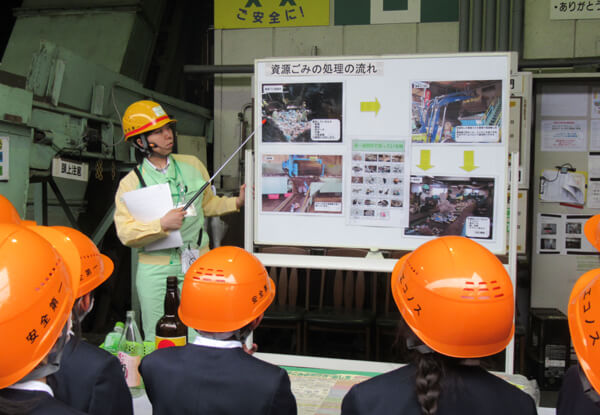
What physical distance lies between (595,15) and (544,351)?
339cm

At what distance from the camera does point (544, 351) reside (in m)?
3.52

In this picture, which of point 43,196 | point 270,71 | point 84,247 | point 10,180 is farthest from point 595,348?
point 43,196

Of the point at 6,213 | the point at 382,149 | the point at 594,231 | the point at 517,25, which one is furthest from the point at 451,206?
the point at 517,25

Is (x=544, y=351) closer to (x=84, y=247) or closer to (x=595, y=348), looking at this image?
(x=595, y=348)

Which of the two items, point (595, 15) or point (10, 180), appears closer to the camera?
point (10, 180)

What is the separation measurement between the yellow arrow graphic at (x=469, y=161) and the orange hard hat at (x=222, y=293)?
1314 mm

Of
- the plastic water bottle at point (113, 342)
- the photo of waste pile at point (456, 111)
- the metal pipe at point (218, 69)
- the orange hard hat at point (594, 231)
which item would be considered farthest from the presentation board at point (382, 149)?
the metal pipe at point (218, 69)

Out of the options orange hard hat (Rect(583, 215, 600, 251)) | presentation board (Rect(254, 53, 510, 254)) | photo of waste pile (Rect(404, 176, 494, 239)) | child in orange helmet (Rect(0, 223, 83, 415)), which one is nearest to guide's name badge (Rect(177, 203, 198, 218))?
presentation board (Rect(254, 53, 510, 254))

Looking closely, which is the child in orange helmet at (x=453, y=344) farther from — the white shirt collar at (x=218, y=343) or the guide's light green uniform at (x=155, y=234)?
the guide's light green uniform at (x=155, y=234)

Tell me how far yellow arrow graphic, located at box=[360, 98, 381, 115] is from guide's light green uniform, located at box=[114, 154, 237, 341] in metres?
1.02

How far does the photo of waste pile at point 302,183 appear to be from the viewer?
94.0 inches

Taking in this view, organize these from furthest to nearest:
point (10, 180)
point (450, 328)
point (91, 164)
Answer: point (91, 164)
point (10, 180)
point (450, 328)

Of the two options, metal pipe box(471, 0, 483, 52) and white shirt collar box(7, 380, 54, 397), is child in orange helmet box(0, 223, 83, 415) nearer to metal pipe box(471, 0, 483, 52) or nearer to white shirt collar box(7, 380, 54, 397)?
white shirt collar box(7, 380, 54, 397)

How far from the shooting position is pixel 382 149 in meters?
2.33
